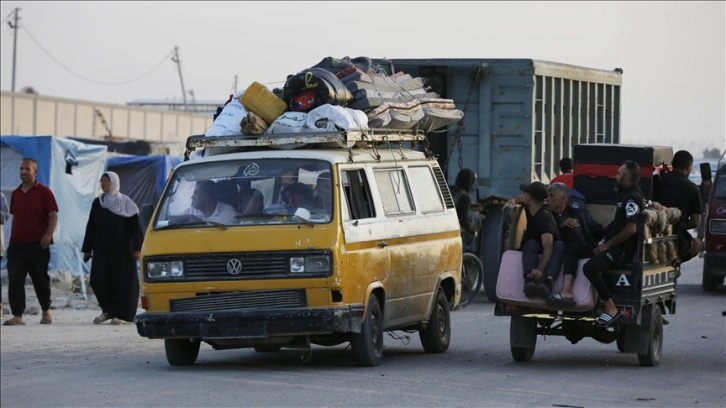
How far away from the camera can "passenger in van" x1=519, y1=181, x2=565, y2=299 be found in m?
12.2

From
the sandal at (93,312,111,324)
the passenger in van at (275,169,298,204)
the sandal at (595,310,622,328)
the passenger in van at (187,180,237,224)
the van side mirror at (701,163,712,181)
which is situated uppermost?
the van side mirror at (701,163,712,181)

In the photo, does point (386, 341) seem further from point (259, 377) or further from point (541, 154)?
point (541, 154)

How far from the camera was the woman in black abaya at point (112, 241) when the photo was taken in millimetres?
17125

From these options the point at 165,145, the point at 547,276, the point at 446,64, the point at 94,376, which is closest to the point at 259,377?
the point at 94,376

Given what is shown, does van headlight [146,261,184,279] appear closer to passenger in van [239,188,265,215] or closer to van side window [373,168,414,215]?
passenger in van [239,188,265,215]

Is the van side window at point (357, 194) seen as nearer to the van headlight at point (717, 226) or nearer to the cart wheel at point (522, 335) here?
the cart wheel at point (522, 335)

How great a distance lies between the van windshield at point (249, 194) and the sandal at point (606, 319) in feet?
8.02

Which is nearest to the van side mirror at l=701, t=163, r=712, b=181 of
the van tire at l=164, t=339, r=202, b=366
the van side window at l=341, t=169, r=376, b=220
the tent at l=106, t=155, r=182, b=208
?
the van side window at l=341, t=169, r=376, b=220

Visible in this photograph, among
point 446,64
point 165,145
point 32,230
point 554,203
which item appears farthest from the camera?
point 165,145

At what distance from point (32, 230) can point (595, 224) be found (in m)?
7.79

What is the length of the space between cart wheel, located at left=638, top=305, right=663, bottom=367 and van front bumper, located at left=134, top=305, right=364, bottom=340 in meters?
2.58

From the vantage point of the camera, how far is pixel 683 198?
1338cm

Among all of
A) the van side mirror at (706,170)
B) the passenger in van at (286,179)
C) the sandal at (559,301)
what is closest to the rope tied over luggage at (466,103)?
the van side mirror at (706,170)

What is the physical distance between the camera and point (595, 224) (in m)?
12.8
